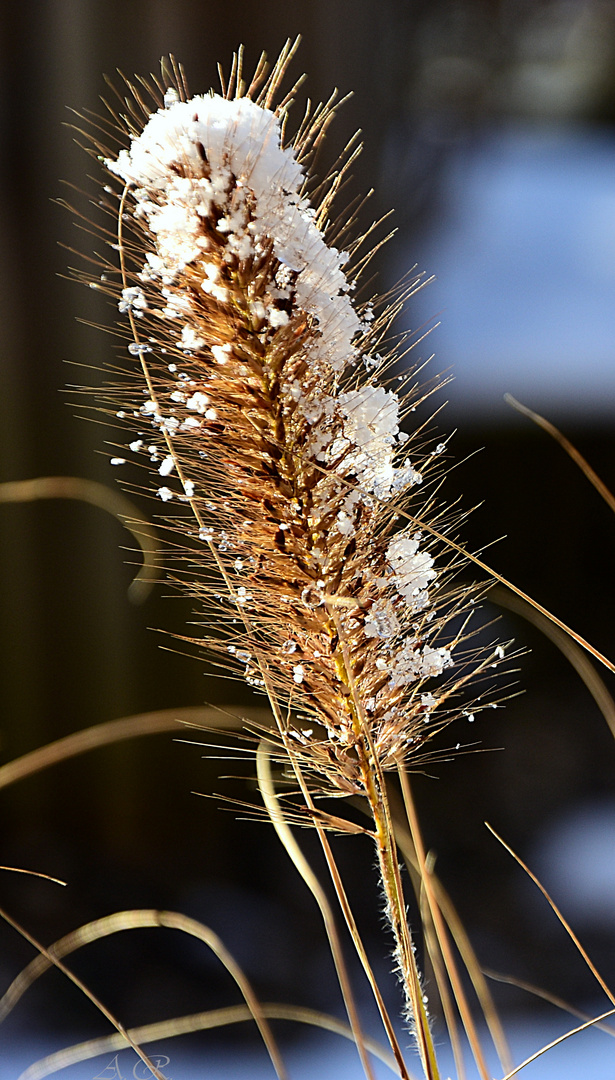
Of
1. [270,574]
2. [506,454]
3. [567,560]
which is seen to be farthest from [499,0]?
[270,574]

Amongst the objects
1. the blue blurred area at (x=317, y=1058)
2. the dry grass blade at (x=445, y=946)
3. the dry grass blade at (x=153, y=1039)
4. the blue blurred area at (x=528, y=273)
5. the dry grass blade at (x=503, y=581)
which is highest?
the blue blurred area at (x=528, y=273)

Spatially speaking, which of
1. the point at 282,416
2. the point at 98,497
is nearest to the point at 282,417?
the point at 282,416

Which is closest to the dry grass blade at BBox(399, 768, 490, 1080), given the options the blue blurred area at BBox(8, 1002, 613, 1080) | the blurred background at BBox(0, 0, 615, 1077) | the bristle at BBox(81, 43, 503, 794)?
the bristle at BBox(81, 43, 503, 794)

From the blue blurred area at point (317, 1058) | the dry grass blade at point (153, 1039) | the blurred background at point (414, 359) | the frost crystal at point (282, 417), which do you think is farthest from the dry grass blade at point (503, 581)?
the blurred background at point (414, 359)

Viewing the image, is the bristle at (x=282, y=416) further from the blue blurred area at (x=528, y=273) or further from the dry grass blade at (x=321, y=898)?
the blue blurred area at (x=528, y=273)

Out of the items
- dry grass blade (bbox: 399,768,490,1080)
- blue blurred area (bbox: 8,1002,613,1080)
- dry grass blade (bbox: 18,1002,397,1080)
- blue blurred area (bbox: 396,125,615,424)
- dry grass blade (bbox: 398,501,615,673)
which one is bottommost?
blue blurred area (bbox: 8,1002,613,1080)

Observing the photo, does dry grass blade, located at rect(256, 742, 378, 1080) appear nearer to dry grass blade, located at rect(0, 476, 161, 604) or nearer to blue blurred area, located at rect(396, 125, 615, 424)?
dry grass blade, located at rect(0, 476, 161, 604)

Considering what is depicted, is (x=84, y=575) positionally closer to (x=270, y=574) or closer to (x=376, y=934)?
(x=376, y=934)
